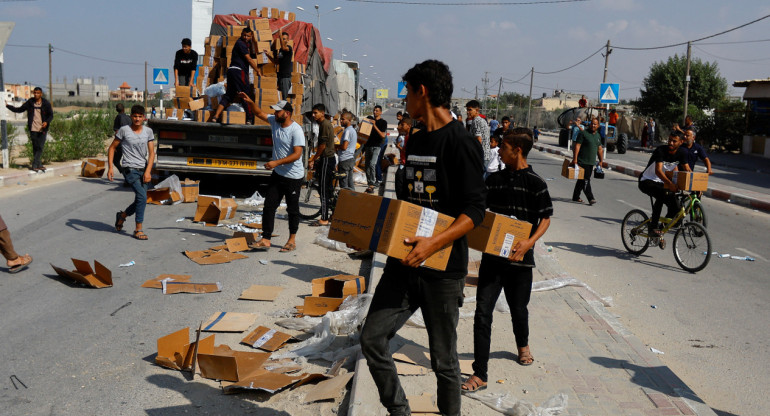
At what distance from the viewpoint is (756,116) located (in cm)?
3525

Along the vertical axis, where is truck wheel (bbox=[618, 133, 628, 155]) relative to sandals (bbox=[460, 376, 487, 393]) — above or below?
above

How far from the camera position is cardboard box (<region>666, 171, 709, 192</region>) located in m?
8.99

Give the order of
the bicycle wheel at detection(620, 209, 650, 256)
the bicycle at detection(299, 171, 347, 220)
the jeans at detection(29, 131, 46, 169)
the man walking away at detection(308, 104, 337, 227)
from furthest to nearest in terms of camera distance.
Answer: the jeans at detection(29, 131, 46, 169) < the bicycle at detection(299, 171, 347, 220) < the man walking away at detection(308, 104, 337, 227) < the bicycle wheel at detection(620, 209, 650, 256)

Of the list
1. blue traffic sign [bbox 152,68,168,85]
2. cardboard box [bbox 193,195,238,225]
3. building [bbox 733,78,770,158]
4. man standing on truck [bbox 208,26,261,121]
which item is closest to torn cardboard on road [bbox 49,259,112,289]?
cardboard box [bbox 193,195,238,225]

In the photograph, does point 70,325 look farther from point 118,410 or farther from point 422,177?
point 422,177

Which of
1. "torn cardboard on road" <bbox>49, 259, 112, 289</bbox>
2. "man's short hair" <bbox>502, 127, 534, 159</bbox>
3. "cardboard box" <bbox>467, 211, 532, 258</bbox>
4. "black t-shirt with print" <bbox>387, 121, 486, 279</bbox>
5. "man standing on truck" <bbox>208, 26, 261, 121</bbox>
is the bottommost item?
"torn cardboard on road" <bbox>49, 259, 112, 289</bbox>

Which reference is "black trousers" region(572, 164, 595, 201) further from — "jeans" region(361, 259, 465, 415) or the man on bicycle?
"jeans" region(361, 259, 465, 415)

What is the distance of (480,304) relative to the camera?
14.9 ft

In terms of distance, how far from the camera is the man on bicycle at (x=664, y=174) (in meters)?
9.16

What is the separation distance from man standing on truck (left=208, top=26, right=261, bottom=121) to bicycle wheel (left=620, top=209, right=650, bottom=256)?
7.24 metres

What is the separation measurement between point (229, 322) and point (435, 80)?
3.41m

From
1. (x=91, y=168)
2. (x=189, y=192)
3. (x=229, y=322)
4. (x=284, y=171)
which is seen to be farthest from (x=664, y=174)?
(x=91, y=168)

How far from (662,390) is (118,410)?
3447 millimetres

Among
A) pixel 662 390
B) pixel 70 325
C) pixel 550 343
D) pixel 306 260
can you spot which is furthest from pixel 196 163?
pixel 662 390
